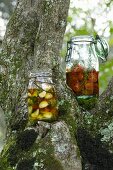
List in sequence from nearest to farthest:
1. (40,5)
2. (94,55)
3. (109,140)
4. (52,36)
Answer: (109,140) < (52,36) < (94,55) < (40,5)

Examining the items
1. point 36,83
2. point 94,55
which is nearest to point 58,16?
point 94,55

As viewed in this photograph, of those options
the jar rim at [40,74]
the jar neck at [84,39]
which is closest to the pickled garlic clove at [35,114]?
the jar rim at [40,74]

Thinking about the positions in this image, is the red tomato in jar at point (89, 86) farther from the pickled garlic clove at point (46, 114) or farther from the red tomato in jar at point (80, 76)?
the pickled garlic clove at point (46, 114)

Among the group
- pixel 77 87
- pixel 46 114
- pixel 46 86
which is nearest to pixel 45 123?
pixel 46 114

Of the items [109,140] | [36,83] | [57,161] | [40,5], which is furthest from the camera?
[40,5]

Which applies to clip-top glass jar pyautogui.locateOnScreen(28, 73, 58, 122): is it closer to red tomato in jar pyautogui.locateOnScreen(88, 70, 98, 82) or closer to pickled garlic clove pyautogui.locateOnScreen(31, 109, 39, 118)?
pickled garlic clove pyautogui.locateOnScreen(31, 109, 39, 118)

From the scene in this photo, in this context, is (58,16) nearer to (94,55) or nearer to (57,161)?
(94,55)

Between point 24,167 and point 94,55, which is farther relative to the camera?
point 94,55
